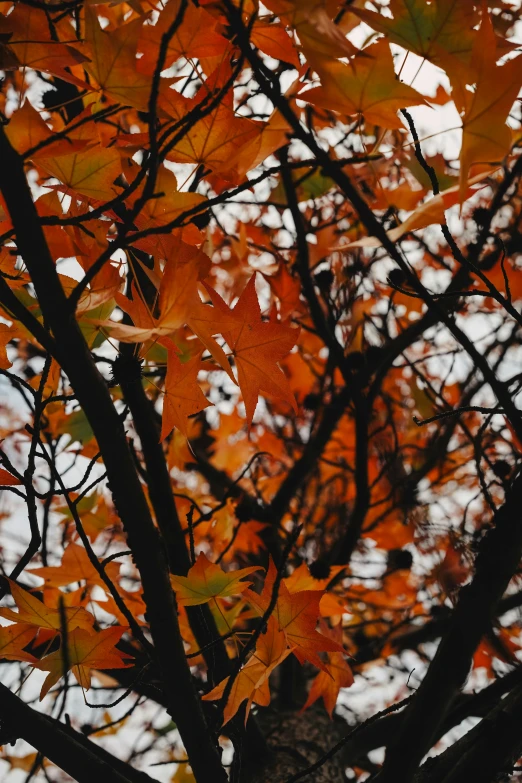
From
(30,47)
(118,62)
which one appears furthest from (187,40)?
(30,47)

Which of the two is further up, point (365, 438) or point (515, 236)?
point (515, 236)

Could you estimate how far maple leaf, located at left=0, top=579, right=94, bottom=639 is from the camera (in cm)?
80

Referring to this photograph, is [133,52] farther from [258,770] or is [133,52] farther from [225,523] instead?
[258,770]

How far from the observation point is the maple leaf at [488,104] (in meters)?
0.59

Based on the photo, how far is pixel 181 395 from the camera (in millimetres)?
821

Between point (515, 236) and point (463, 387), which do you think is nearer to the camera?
point (515, 236)

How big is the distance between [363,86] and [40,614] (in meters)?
0.77

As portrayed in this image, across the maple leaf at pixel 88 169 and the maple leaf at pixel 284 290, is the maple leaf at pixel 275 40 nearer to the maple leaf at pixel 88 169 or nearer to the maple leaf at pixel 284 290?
the maple leaf at pixel 88 169

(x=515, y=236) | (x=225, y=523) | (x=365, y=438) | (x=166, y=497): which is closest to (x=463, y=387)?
(x=515, y=236)

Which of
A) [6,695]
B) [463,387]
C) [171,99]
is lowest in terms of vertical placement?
[6,695]

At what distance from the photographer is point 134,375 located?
915 millimetres

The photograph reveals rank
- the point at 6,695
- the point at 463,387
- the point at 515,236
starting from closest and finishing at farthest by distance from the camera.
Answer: the point at 6,695
the point at 515,236
the point at 463,387

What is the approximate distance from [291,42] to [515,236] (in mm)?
1411

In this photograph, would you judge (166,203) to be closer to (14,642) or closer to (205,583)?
(205,583)
